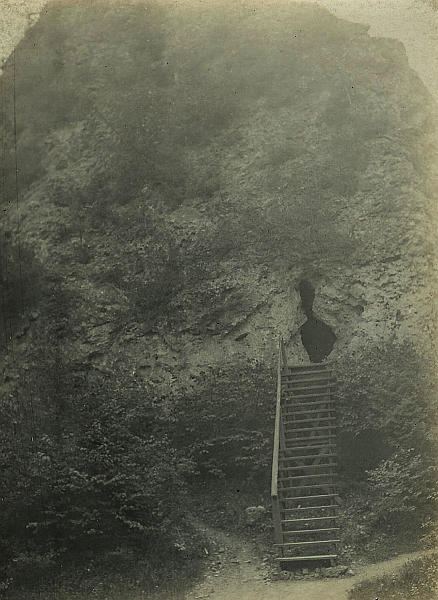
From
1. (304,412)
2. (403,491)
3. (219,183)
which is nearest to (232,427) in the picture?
(304,412)

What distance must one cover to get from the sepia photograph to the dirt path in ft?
0.24

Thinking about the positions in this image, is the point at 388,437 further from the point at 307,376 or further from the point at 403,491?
the point at 307,376

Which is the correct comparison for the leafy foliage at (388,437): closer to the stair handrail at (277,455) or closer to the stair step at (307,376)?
the stair step at (307,376)

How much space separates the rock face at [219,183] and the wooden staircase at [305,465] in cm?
58

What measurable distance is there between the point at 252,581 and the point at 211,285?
4709mm

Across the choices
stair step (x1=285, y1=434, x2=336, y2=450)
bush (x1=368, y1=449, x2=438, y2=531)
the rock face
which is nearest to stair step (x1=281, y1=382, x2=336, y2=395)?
the rock face

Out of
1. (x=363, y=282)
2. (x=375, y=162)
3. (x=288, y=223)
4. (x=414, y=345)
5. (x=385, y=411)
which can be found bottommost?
(x=385, y=411)

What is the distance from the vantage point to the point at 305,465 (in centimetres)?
1197

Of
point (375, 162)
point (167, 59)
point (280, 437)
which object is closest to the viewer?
point (280, 437)

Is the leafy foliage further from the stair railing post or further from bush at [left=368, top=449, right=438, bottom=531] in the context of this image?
the stair railing post

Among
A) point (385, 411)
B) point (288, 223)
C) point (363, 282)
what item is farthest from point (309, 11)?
point (385, 411)

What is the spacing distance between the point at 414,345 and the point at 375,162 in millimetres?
3079

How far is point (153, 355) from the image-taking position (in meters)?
13.2

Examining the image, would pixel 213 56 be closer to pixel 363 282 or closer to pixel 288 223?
pixel 288 223
